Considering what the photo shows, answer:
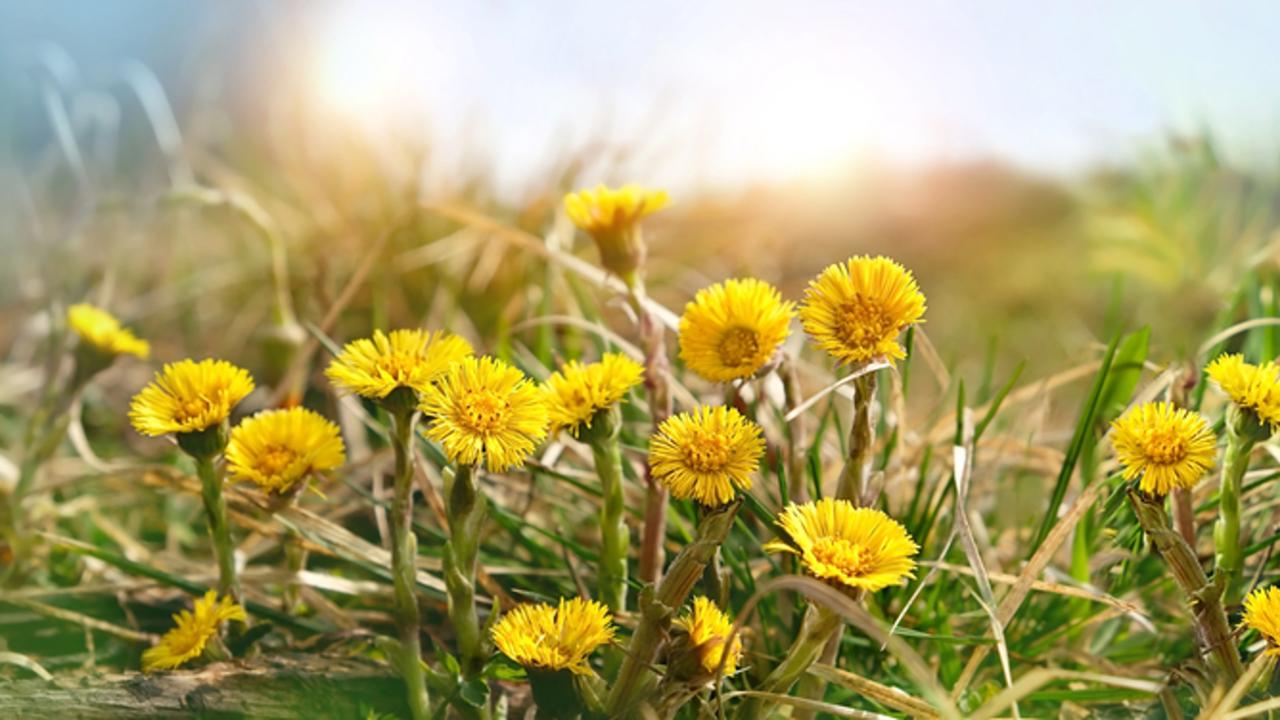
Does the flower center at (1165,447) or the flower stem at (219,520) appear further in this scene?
the flower stem at (219,520)

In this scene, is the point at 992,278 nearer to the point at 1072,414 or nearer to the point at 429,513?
the point at 1072,414

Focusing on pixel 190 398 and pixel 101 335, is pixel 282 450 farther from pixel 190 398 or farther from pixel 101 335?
pixel 101 335

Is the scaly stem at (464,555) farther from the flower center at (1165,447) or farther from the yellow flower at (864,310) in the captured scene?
the flower center at (1165,447)

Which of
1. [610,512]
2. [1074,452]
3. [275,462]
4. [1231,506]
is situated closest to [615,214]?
[610,512]

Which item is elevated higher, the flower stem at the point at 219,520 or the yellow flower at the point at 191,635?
the flower stem at the point at 219,520

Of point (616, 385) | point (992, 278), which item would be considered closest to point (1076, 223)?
point (992, 278)

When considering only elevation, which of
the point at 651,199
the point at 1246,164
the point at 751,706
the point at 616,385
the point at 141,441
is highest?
the point at 1246,164

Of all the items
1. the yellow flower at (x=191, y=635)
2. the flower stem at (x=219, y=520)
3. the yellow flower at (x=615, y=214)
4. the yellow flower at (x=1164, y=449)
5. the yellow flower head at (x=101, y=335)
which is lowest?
the yellow flower at (x=191, y=635)

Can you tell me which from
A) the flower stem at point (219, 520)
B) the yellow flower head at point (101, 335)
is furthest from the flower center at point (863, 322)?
the yellow flower head at point (101, 335)
